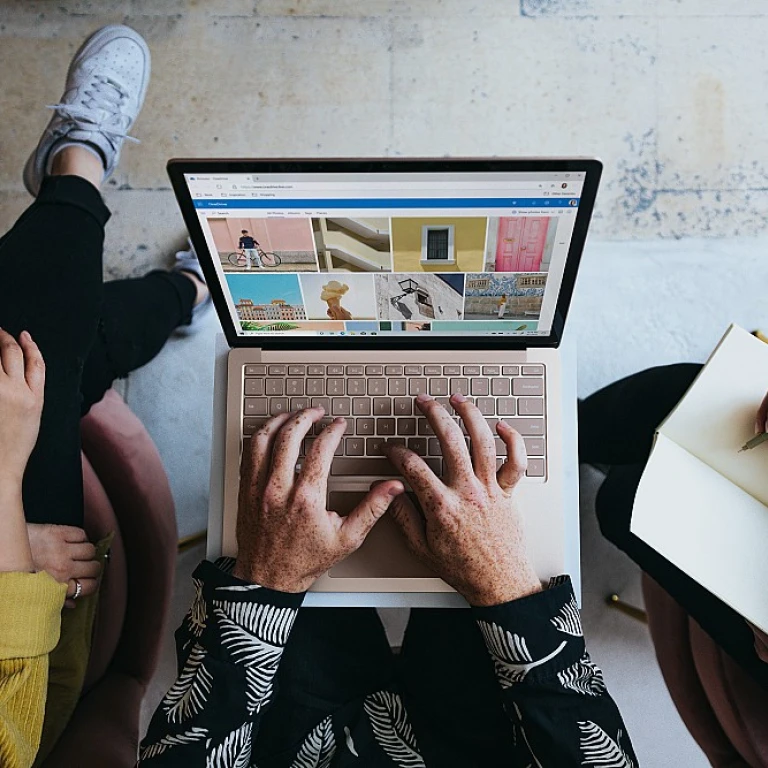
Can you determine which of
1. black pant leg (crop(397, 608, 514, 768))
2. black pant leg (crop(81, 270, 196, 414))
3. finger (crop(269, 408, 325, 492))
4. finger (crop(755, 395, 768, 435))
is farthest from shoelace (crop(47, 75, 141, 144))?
finger (crop(755, 395, 768, 435))

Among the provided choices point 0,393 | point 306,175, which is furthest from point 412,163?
point 0,393

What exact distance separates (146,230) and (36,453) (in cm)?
71

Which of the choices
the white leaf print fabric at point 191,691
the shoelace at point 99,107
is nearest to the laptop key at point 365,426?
the white leaf print fabric at point 191,691

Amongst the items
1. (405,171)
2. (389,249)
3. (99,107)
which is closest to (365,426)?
(389,249)

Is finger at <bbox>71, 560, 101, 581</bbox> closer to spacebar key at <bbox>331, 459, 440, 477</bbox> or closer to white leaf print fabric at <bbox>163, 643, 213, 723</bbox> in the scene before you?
white leaf print fabric at <bbox>163, 643, 213, 723</bbox>

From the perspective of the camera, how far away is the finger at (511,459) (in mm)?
794

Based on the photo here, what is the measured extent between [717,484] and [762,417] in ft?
0.34

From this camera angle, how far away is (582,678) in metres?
0.75

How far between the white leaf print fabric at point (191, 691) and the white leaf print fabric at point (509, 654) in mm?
309

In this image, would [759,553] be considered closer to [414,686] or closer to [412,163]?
[414,686]

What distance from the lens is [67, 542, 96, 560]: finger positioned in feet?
3.01

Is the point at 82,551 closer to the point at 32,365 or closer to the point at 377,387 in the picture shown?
the point at 32,365

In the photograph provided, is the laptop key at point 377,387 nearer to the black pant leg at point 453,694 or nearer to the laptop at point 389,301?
the laptop at point 389,301

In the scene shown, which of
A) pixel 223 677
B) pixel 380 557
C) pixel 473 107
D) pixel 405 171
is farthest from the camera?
pixel 473 107
